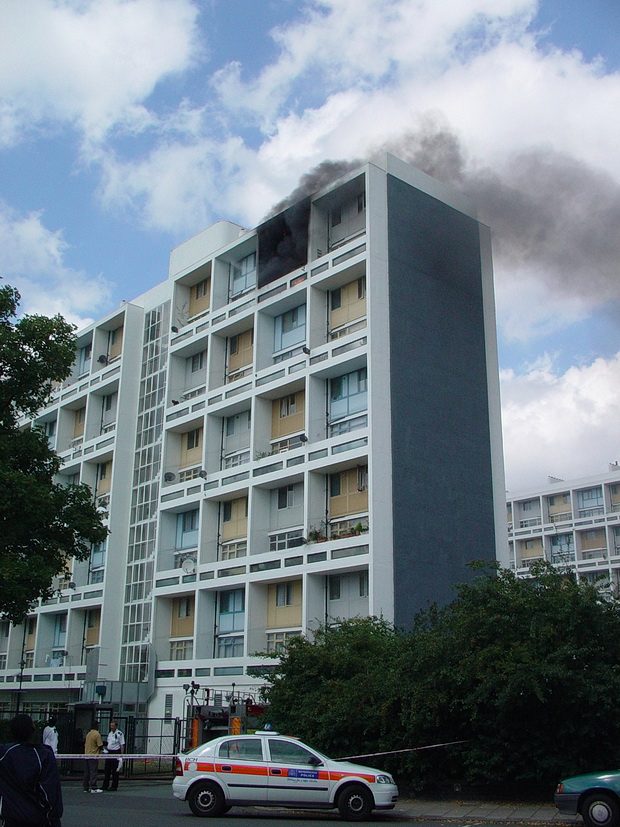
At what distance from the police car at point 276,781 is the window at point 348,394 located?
1854 centimetres

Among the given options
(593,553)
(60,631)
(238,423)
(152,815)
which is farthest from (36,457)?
(593,553)

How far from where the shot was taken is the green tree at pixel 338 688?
20.2 metres

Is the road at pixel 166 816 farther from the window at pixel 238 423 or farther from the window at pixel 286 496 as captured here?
the window at pixel 238 423

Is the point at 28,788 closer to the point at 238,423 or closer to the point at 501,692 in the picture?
the point at 501,692

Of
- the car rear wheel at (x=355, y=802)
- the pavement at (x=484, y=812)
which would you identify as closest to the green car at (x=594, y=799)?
the pavement at (x=484, y=812)

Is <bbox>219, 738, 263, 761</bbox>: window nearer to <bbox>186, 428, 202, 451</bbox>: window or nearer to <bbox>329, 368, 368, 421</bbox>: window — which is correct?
<bbox>329, 368, 368, 421</bbox>: window

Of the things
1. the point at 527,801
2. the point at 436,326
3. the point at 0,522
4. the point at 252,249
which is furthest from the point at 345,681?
the point at 252,249

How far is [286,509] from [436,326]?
9.55 meters

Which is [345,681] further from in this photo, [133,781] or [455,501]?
[455,501]

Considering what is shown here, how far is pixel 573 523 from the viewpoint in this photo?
81625 mm

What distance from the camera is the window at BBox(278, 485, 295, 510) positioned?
36.5m

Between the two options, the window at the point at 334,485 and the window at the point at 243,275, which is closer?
the window at the point at 334,485

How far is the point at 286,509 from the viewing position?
36594 millimetres

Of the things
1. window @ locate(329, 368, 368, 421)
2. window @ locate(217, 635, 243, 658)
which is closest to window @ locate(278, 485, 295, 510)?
window @ locate(329, 368, 368, 421)
